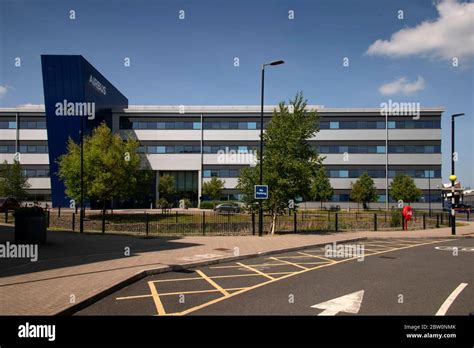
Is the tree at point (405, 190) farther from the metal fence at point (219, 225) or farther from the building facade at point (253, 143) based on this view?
the metal fence at point (219, 225)

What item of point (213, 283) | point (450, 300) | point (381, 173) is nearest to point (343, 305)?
point (450, 300)

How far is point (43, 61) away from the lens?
43.8 m

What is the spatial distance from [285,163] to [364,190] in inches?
1410

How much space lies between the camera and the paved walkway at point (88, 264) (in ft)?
21.9

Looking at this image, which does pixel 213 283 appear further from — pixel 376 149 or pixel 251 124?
pixel 376 149

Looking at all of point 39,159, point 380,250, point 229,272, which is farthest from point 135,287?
point 39,159

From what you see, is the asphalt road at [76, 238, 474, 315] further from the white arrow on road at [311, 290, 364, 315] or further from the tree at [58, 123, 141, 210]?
the tree at [58, 123, 141, 210]

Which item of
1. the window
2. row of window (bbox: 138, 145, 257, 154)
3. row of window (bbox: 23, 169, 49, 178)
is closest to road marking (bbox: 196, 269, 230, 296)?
row of window (bbox: 138, 145, 257, 154)

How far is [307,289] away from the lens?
7930 millimetres

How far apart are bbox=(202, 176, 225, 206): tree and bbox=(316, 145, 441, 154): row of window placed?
1662 centimetres

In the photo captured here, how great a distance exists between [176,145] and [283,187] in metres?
37.6

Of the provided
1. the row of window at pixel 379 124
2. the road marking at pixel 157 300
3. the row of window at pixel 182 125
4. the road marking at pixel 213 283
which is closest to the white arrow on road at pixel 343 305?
the road marking at pixel 213 283

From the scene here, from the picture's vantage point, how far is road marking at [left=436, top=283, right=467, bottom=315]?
20.5 feet

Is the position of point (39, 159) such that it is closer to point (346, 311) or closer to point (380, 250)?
point (380, 250)
